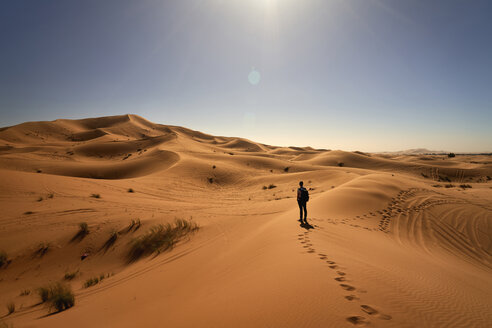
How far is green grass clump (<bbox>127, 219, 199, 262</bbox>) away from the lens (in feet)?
20.4

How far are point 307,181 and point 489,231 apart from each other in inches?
502

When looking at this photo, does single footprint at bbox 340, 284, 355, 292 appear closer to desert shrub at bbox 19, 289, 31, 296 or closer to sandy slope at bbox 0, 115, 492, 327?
sandy slope at bbox 0, 115, 492, 327

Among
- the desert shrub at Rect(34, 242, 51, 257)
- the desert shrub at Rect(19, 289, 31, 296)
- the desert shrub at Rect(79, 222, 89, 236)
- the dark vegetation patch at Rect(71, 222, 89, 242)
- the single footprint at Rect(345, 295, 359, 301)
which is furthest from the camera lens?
the desert shrub at Rect(79, 222, 89, 236)

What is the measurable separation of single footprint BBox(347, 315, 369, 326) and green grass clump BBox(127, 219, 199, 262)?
5.36 metres

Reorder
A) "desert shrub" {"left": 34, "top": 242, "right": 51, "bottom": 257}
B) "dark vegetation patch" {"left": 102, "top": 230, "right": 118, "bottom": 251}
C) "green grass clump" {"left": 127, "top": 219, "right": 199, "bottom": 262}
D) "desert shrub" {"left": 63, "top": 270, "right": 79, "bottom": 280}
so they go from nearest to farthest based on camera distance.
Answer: "desert shrub" {"left": 63, "top": 270, "right": 79, "bottom": 280} → "green grass clump" {"left": 127, "top": 219, "right": 199, "bottom": 262} → "desert shrub" {"left": 34, "top": 242, "right": 51, "bottom": 257} → "dark vegetation patch" {"left": 102, "top": 230, "right": 118, "bottom": 251}

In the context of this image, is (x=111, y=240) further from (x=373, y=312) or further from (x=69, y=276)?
(x=373, y=312)

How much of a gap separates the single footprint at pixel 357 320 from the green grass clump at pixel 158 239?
536cm

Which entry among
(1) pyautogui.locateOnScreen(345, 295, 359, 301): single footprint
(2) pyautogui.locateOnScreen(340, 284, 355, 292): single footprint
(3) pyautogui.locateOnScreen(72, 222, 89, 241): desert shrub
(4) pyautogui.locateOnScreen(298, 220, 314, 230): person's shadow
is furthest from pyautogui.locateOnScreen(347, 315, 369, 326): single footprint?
(3) pyautogui.locateOnScreen(72, 222, 89, 241): desert shrub

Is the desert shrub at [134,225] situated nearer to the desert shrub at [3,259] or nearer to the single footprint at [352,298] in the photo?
the desert shrub at [3,259]

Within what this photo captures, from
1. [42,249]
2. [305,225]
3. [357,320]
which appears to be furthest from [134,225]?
[357,320]

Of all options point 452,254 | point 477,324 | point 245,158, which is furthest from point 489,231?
point 245,158

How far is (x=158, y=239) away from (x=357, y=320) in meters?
6.01

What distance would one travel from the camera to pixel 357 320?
2238 mm

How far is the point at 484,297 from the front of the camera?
11.7ft
